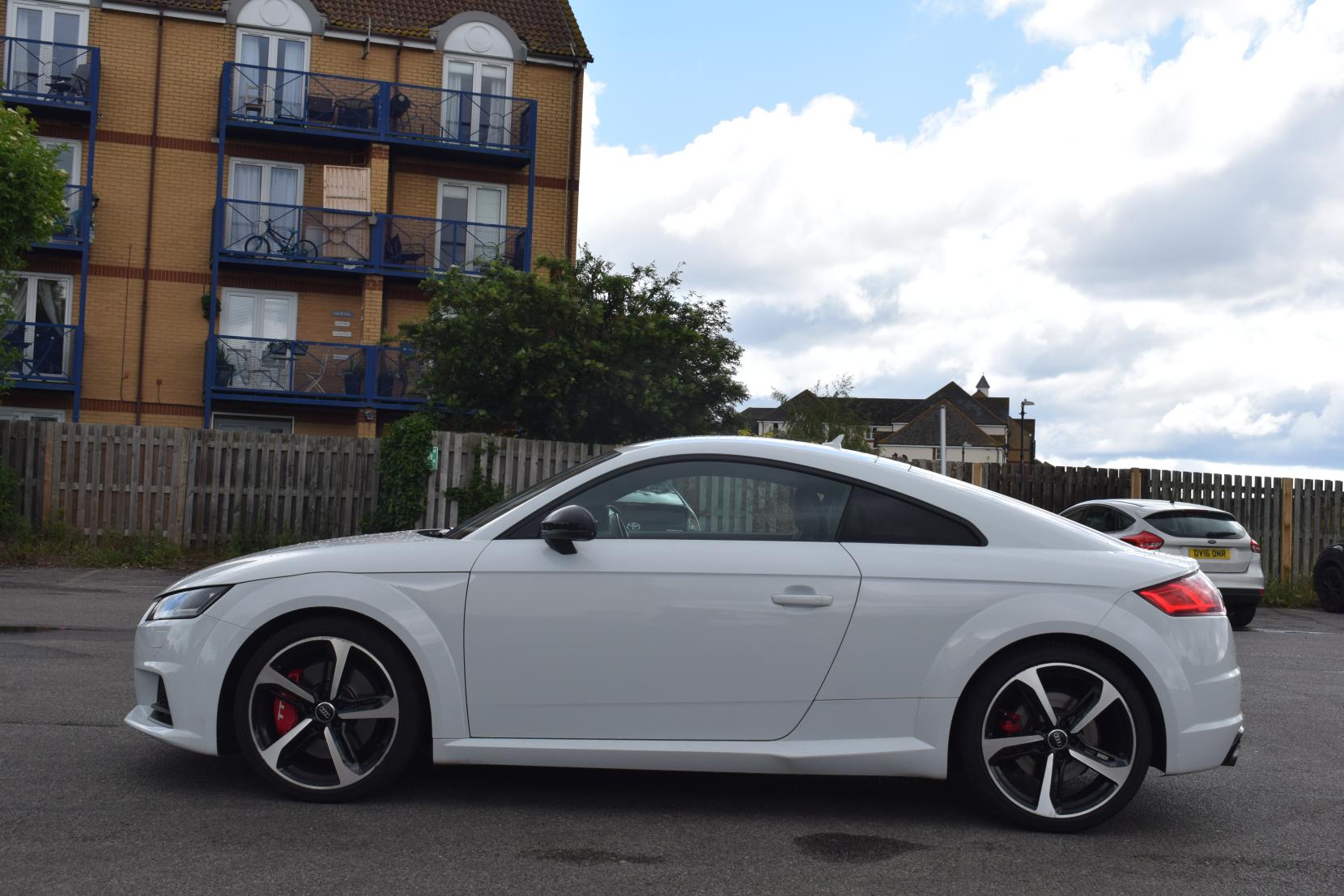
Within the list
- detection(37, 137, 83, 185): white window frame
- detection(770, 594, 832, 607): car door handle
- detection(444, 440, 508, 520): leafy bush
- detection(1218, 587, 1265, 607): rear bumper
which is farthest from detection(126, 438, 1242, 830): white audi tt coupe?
detection(37, 137, 83, 185): white window frame

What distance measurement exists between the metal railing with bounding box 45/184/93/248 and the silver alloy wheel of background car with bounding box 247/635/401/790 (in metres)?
23.9

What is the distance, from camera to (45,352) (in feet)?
83.4

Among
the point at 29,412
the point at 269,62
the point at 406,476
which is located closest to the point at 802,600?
the point at 406,476

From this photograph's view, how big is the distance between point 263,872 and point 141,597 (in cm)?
992

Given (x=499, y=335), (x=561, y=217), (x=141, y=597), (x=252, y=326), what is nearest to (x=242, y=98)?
(x=252, y=326)

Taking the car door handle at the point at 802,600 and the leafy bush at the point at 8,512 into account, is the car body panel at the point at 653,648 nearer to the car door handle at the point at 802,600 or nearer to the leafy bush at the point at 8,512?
the car door handle at the point at 802,600

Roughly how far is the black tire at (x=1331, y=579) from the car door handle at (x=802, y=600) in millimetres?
14652

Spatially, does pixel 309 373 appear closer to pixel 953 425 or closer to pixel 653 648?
pixel 653 648

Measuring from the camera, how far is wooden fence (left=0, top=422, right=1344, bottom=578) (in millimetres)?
16703

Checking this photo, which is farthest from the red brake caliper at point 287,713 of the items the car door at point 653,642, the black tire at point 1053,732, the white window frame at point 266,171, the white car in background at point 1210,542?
the white window frame at point 266,171

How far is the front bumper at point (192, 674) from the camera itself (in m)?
4.68

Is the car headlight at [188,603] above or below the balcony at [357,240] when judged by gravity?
below

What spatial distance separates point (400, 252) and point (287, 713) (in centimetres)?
2354

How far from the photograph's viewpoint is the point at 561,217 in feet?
93.9
